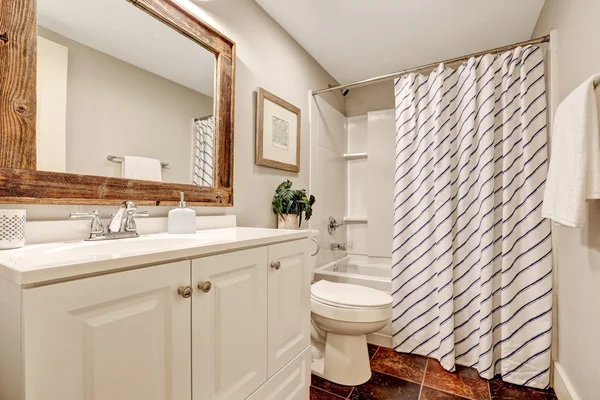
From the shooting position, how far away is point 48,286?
0.52 metres

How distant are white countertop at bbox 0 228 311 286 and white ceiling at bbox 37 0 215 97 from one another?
2.35ft

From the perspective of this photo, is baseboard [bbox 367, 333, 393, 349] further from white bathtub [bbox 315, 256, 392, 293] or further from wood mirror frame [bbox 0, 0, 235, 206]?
wood mirror frame [bbox 0, 0, 235, 206]

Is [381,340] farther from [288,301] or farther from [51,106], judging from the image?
[51,106]

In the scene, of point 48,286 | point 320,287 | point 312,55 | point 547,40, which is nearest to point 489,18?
point 547,40

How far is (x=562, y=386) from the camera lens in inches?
59.3

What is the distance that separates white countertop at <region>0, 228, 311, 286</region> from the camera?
1.69ft

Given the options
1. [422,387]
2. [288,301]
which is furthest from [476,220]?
[288,301]

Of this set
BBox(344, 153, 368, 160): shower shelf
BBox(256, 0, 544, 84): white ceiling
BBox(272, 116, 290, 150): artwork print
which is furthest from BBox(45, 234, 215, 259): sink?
BBox(344, 153, 368, 160): shower shelf

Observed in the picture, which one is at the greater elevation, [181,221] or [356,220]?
[181,221]

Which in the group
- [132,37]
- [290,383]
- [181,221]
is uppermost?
[132,37]

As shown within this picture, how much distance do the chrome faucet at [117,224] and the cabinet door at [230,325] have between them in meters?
0.43

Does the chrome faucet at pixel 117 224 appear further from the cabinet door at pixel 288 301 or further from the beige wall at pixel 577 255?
the beige wall at pixel 577 255

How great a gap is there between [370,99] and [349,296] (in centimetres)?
214

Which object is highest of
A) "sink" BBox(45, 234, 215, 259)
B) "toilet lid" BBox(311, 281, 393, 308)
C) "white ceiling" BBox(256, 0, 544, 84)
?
"white ceiling" BBox(256, 0, 544, 84)
